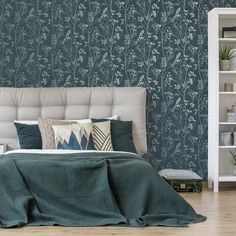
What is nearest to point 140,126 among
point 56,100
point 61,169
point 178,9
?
point 56,100

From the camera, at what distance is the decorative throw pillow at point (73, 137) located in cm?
567

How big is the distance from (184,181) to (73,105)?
1.54 meters

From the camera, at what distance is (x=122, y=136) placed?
6086mm

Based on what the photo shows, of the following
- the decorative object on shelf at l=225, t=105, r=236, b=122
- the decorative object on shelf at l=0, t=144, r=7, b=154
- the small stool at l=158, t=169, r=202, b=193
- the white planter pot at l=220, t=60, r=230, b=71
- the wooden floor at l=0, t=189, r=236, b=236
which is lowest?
the wooden floor at l=0, t=189, r=236, b=236

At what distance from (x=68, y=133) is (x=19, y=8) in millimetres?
1790

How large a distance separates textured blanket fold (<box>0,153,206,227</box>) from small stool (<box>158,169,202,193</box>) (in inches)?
58.7

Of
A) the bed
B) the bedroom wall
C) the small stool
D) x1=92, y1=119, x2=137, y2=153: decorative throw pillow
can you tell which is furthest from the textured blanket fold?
the bedroom wall

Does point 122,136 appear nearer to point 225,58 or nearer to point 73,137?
point 73,137

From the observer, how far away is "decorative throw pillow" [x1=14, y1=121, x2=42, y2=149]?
5910 mm

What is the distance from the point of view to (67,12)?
21.5 feet

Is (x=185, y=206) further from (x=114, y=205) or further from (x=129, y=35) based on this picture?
(x=129, y=35)

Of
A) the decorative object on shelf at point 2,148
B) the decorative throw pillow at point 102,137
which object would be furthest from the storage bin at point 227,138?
the decorative object on shelf at point 2,148

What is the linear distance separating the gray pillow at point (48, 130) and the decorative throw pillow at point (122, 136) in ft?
1.37

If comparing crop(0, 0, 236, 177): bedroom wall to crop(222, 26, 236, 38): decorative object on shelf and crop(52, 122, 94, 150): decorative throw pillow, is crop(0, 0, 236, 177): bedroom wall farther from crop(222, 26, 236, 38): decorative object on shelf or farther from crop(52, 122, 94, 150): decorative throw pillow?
crop(52, 122, 94, 150): decorative throw pillow
